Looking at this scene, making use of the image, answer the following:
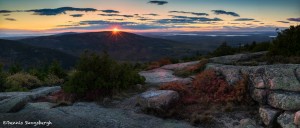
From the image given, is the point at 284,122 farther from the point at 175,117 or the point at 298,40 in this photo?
the point at 298,40

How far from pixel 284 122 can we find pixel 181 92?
19.4 feet

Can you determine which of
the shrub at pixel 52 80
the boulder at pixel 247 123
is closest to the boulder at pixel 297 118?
the boulder at pixel 247 123

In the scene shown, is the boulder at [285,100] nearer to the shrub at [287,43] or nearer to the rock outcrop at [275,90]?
the rock outcrop at [275,90]

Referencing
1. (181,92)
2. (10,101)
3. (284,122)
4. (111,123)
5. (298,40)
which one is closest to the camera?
(284,122)

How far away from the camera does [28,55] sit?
531 ft

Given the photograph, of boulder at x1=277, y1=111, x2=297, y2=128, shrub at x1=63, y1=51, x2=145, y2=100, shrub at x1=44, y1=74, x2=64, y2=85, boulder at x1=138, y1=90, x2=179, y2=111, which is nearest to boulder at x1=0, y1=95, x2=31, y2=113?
shrub at x1=63, y1=51, x2=145, y2=100

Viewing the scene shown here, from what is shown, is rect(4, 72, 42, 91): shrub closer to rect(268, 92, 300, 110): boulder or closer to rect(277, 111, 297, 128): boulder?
rect(268, 92, 300, 110): boulder

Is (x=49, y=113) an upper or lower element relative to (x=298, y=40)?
lower

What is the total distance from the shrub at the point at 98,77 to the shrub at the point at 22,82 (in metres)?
6.35

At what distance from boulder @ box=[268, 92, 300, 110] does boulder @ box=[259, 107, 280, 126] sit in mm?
318

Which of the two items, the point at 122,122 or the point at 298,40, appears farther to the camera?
the point at 298,40

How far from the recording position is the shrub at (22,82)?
23.7 m

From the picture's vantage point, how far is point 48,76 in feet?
92.5

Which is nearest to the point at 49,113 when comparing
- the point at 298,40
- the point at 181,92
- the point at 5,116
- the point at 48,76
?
the point at 5,116
